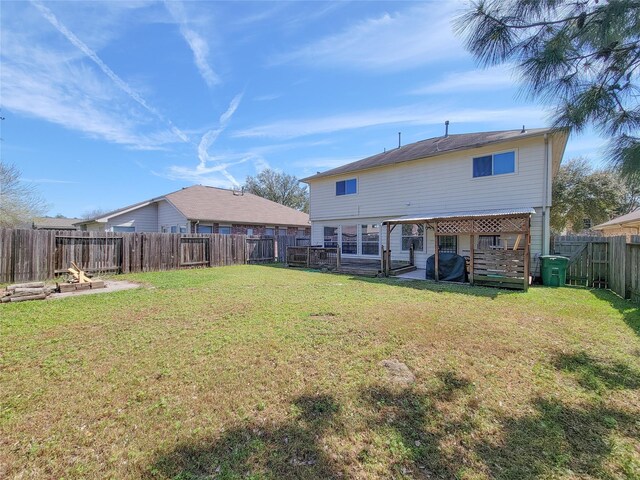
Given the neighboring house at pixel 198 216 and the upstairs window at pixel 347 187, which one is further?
the neighboring house at pixel 198 216

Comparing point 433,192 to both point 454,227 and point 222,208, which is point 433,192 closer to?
point 454,227

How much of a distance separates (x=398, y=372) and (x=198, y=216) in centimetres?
1741

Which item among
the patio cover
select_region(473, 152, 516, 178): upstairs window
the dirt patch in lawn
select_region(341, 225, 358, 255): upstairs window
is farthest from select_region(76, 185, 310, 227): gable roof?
select_region(473, 152, 516, 178): upstairs window

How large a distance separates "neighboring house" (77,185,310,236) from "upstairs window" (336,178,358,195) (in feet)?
25.9

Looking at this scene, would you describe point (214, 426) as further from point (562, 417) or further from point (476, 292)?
point (476, 292)

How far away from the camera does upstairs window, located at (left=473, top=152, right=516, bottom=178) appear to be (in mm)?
10742

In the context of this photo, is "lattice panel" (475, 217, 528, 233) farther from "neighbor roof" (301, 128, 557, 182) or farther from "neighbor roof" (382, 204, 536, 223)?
"neighbor roof" (301, 128, 557, 182)

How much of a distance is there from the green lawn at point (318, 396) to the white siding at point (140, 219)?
16074 millimetres

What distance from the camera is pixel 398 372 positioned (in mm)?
3400

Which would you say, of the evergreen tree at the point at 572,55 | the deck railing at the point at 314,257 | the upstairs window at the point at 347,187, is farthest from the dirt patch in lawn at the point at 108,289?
the upstairs window at the point at 347,187

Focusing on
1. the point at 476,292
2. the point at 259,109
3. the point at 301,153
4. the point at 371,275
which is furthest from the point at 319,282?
the point at 301,153

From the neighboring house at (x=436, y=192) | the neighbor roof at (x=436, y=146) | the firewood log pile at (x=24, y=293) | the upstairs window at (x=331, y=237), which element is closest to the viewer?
the firewood log pile at (x=24, y=293)

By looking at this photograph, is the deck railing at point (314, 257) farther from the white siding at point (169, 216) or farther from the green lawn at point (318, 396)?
the white siding at point (169, 216)

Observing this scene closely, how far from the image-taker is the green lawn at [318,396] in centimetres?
207
